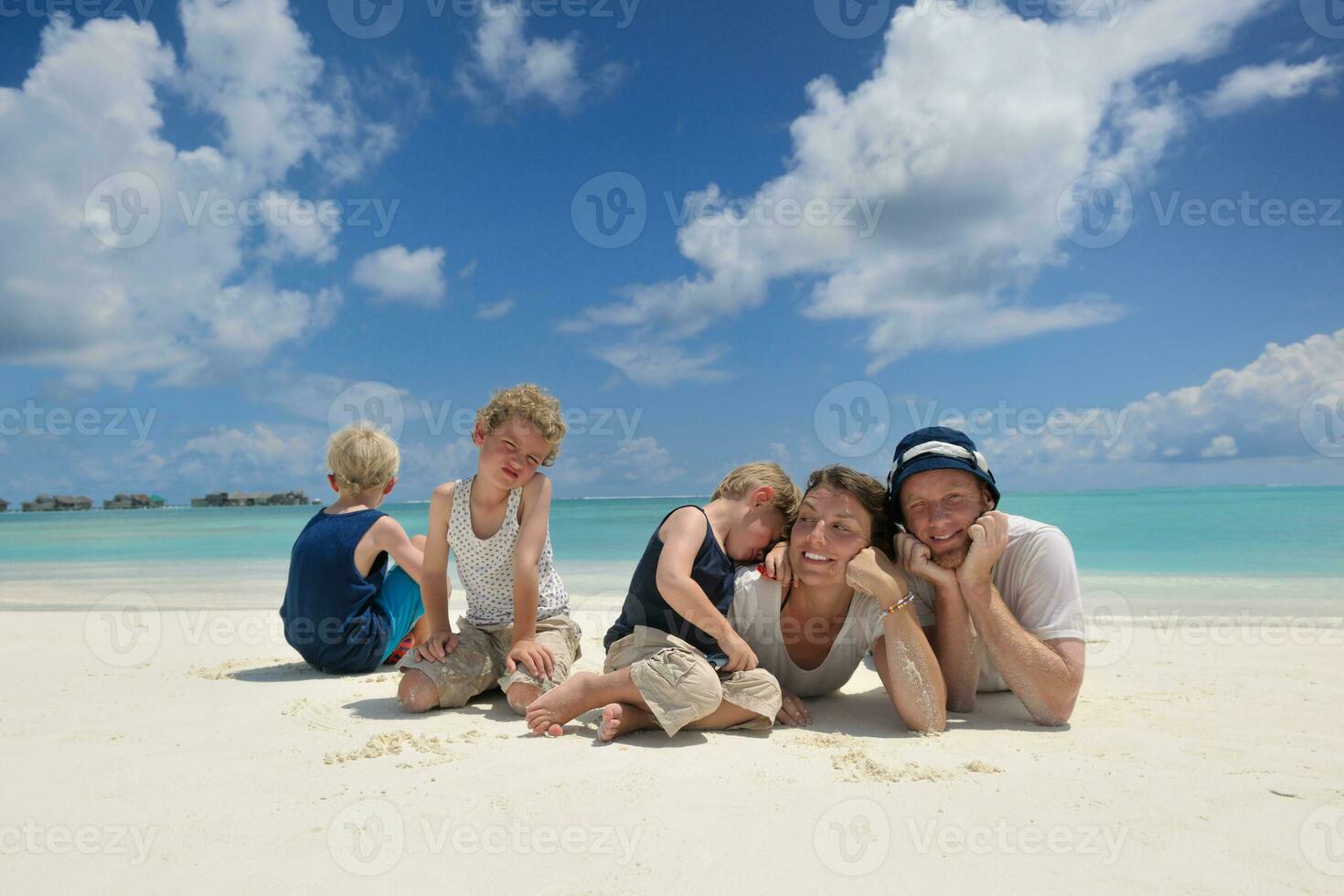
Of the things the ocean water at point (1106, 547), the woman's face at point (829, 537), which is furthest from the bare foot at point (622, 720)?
the ocean water at point (1106, 547)

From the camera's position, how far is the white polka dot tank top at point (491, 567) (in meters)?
4.22

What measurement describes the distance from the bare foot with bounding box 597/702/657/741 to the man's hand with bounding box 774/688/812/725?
613 mm

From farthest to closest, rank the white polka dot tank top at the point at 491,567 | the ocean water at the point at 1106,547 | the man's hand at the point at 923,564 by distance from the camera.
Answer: the ocean water at the point at 1106,547 < the white polka dot tank top at the point at 491,567 < the man's hand at the point at 923,564

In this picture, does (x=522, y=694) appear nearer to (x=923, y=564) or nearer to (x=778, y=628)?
(x=778, y=628)

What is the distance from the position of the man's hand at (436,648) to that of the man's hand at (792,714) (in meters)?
1.75

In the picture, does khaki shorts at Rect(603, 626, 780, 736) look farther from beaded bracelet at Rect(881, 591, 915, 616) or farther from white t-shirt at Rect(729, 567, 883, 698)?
beaded bracelet at Rect(881, 591, 915, 616)

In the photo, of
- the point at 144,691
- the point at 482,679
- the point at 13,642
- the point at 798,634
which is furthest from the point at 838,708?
the point at 13,642

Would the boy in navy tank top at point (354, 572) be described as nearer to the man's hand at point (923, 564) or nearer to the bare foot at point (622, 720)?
the bare foot at point (622, 720)

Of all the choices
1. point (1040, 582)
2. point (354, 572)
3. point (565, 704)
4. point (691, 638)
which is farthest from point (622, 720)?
point (354, 572)

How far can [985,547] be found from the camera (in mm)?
3246

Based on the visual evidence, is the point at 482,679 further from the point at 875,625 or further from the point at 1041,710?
the point at 1041,710

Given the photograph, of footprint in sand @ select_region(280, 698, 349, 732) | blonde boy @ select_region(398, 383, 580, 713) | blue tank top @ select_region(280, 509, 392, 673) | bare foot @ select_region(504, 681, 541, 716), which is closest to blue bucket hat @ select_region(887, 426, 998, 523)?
blonde boy @ select_region(398, 383, 580, 713)

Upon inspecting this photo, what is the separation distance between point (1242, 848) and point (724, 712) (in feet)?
6.07

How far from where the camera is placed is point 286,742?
3.23 m
